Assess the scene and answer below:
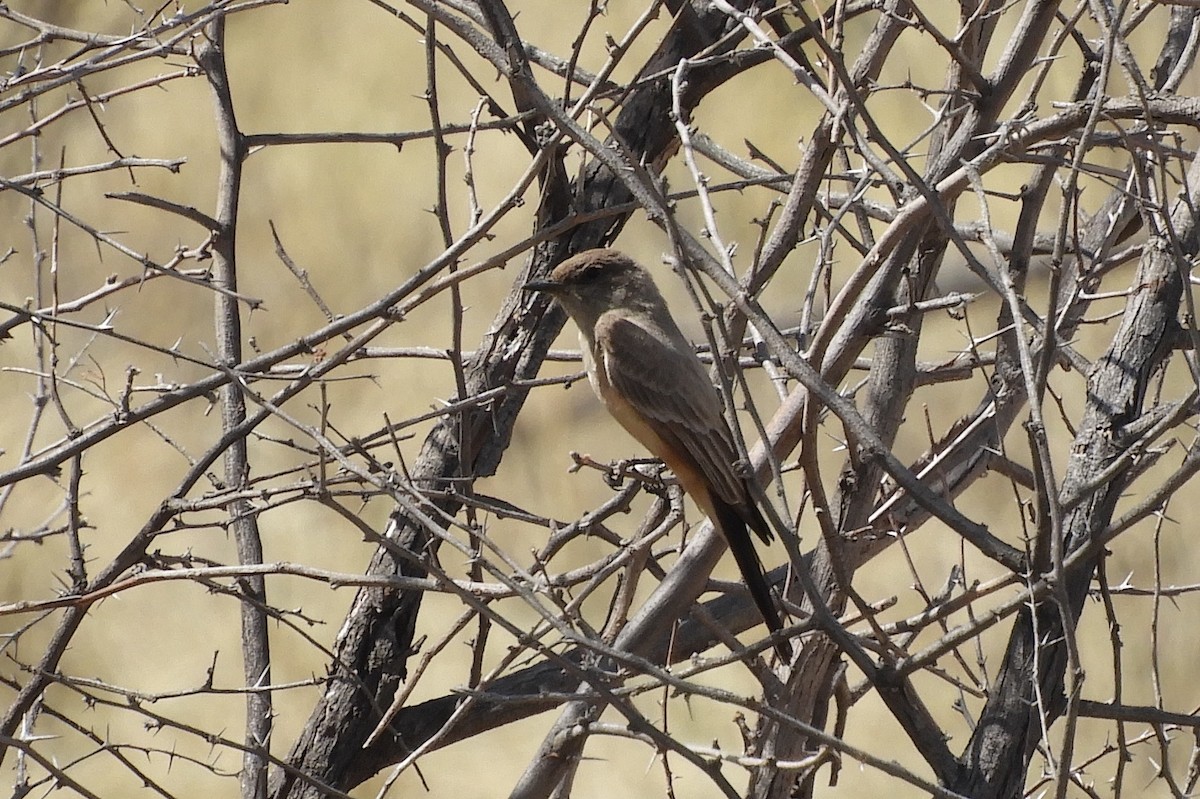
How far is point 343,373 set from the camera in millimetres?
9125

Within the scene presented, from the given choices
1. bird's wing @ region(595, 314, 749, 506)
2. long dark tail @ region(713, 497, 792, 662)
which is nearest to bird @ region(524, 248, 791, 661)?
bird's wing @ region(595, 314, 749, 506)

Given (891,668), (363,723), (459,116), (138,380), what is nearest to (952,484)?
(891,668)

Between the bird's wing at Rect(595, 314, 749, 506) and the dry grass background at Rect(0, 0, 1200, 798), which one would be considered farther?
the dry grass background at Rect(0, 0, 1200, 798)

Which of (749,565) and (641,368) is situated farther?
(641,368)

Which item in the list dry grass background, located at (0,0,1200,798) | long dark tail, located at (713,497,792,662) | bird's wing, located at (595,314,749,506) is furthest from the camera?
dry grass background, located at (0,0,1200,798)

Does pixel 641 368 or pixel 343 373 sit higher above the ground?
pixel 343 373

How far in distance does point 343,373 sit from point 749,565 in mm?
6519

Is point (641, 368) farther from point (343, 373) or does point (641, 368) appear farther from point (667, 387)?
point (343, 373)

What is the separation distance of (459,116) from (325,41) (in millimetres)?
1368

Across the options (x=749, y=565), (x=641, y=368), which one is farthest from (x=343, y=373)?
(x=749, y=565)

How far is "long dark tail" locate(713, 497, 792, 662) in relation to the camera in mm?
2982

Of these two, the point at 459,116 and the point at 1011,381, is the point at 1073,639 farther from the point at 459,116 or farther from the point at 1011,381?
the point at 459,116

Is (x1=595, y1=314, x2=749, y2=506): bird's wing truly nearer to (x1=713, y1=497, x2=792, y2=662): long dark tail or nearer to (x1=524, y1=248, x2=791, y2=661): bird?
(x1=524, y1=248, x2=791, y2=661): bird

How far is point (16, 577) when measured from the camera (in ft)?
27.8
